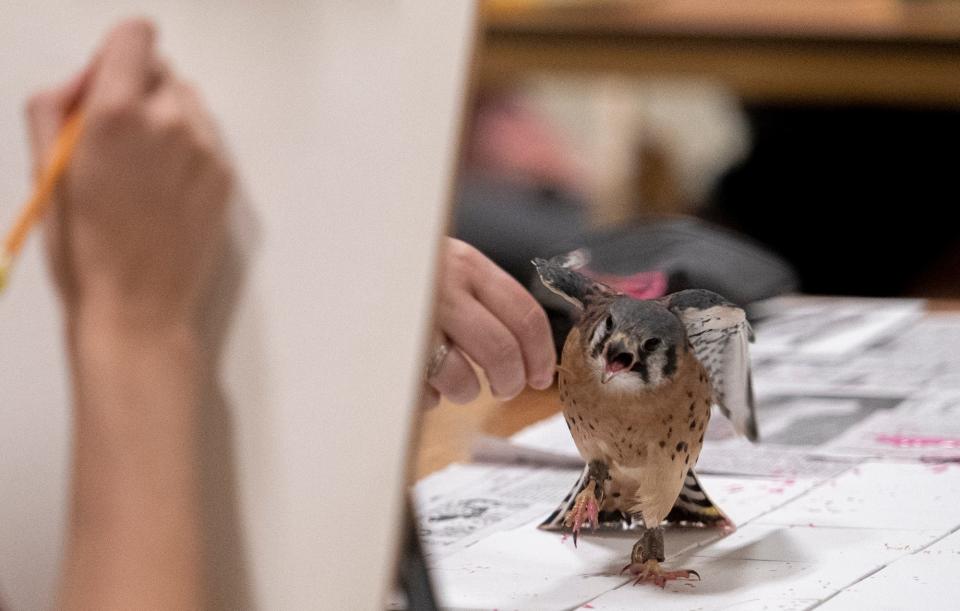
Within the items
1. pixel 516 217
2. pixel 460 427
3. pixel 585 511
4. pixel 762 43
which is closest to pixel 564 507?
pixel 585 511

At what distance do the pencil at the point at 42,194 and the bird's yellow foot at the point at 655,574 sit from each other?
251 mm

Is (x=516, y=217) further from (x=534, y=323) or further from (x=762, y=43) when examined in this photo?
(x=534, y=323)

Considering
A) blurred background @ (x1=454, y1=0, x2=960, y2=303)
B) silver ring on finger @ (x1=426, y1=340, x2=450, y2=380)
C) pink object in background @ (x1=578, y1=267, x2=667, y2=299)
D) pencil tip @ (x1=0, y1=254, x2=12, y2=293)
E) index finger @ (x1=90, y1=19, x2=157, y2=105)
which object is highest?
blurred background @ (x1=454, y1=0, x2=960, y2=303)

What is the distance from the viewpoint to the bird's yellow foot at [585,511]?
0.46 m

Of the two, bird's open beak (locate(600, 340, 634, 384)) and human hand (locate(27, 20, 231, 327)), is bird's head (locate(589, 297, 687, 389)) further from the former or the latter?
human hand (locate(27, 20, 231, 327))

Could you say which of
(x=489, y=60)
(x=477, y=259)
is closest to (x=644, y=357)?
(x=477, y=259)

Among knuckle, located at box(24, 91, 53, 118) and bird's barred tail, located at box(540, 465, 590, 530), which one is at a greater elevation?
knuckle, located at box(24, 91, 53, 118)

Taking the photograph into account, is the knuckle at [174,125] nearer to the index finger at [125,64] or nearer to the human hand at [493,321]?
the index finger at [125,64]

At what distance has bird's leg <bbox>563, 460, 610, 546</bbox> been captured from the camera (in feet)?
1.48

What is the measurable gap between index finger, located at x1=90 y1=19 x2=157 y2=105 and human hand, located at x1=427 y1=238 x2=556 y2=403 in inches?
6.1

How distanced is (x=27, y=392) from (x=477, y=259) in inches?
7.1

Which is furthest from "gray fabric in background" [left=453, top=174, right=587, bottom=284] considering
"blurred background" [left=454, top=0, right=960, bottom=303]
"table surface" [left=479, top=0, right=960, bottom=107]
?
"table surface" [left=479, top=0, right=960, bottom=107]

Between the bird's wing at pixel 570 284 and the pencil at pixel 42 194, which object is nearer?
the pencil at pixel 42 194

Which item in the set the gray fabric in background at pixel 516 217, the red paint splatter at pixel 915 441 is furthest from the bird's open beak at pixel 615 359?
the gray fabric in background at pixel 516 217
